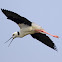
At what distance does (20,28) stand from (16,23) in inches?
14.5

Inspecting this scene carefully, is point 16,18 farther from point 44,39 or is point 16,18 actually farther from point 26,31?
point 44,39

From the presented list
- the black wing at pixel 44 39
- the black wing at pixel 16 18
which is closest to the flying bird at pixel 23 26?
the black wing at pixel 16 18

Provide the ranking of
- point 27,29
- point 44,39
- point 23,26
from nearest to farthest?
point 27,29
point 23,26
point 44,39

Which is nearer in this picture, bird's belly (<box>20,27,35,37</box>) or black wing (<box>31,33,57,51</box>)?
bird's belly (<box>20,27,35,37</box>)

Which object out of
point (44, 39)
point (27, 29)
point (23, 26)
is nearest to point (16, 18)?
point (23, 26)

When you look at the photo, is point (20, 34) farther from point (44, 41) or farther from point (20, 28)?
point (44, 41)

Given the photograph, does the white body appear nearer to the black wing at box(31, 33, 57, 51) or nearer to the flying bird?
the flying bird

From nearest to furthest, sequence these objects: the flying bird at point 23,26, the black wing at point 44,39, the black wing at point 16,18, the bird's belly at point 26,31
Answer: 1. the black wing at point 16,18
2. the flying bird at point 23,26
3. the bird's belly at point 26,31
4. the black wing at point 44,39

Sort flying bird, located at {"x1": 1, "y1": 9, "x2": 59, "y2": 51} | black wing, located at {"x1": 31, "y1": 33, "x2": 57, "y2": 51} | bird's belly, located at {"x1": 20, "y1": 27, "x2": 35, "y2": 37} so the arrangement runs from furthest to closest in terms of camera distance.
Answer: black wing, located at {"x1": 31, "y1": 33, "x2": 57, "y2": 51}
bird's belly, located at {"x1": 20, "y1": 27, "x2": 35, "y2": 37}
flying bird, located at {"x1": 1, "y1": 9, "x2": 59, "y2": 51}

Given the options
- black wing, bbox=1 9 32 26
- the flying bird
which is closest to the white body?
the flying bird

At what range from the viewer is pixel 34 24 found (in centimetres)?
1661

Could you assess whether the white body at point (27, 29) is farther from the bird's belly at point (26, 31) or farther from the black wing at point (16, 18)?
the black wing at point (16, 18)

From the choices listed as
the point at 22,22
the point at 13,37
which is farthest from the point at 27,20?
the point at 13,37

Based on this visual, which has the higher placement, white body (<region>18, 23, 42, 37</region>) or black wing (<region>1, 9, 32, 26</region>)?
black wing (<region>1, 9, 32, 26</region>)
